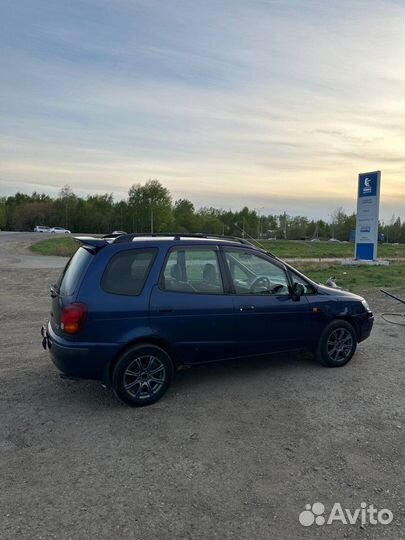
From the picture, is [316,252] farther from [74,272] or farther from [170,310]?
[74,272]

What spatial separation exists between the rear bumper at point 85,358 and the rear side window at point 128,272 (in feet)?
1.90

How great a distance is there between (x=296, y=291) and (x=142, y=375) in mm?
2159

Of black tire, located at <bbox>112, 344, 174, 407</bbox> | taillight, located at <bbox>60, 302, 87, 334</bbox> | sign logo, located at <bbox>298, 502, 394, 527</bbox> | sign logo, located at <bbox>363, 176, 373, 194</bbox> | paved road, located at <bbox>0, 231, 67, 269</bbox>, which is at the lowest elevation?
sign logo, located at <bbox>298, 502, 394, 527</bbox>

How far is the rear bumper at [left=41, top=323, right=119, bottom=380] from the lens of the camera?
4.27m

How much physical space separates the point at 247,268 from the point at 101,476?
2.84 m

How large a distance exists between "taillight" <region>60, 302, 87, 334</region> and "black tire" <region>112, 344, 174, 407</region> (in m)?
0.54

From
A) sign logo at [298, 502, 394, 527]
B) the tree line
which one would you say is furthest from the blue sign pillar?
the tree line

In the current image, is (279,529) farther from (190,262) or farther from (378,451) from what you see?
(190,262)

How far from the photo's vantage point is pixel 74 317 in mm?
4277

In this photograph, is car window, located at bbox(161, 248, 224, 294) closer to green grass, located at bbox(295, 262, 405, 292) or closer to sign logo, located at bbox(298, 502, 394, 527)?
sign logo, located at bbox(298, 502, 394, 527)

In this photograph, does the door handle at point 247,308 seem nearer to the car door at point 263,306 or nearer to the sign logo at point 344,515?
the car door at point 263,306

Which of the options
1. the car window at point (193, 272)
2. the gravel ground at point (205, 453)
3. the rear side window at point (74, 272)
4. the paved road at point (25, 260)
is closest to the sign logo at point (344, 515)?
the gravel ground at point (205, 453)

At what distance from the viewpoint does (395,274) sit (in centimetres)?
1789

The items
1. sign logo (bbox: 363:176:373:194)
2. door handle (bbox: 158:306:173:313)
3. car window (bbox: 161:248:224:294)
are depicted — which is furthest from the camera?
sign logo (bbox: 363:176:373:194)
